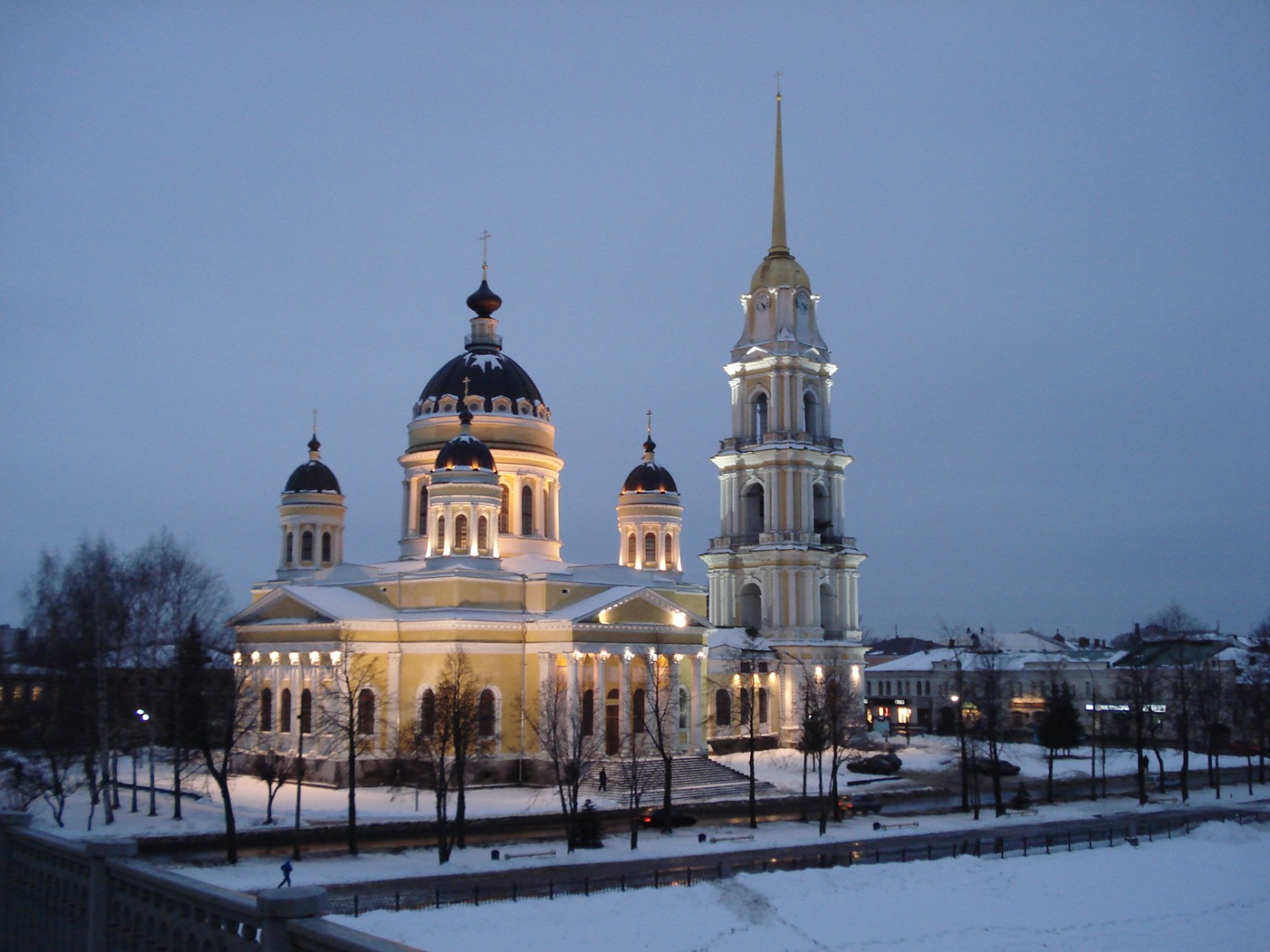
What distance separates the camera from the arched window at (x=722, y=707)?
61.1 metres

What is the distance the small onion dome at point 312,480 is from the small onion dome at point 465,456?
36.6ft

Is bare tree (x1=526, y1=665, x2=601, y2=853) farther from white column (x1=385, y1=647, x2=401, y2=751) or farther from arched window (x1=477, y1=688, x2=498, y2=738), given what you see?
white column (x1=385, y1=647, x2=401, y2=751)

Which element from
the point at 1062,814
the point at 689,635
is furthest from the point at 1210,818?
the point at 689,635

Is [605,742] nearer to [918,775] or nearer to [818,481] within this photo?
[918,775]

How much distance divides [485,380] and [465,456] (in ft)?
26.4

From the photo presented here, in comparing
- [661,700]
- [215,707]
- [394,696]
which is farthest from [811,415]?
[215,707]

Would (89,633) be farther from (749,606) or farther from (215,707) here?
(749,606)

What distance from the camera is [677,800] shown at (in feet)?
149

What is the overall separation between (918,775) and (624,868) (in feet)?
91.6

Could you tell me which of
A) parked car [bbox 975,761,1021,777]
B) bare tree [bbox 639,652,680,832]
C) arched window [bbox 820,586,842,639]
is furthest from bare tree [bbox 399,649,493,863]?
arched window [bbox 820,586,842,639]

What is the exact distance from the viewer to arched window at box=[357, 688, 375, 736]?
4125 centimetres

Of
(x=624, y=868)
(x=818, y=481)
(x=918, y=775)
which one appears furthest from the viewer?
(x=818, y=481)

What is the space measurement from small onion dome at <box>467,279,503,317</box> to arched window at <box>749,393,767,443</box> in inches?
616

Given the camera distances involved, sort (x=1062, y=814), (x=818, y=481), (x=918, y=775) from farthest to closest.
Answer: (x=818, y=481)
(x=918, y=775)
(x=1062, y=814)
